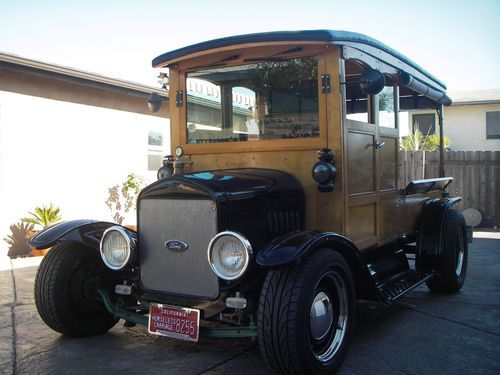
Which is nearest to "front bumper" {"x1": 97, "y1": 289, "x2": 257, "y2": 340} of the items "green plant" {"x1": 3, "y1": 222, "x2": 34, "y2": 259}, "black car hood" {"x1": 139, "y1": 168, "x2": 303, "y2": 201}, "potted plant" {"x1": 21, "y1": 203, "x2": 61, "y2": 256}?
"black car hood" {"x1": 139, "y1": 168, "x2": 303, "y2": 201}

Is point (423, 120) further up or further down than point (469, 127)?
further up

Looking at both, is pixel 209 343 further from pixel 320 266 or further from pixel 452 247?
pixel 452 247

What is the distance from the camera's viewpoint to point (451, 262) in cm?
513

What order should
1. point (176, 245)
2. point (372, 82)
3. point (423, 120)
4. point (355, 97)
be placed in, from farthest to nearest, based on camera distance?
1. point (423, 120)
2. point (355, 97)
3. point (372, 82)
4. point (176, 245)

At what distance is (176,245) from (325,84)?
1583 mm

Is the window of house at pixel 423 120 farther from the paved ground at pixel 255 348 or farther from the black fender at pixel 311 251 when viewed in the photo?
the black fender at pixel 311 251

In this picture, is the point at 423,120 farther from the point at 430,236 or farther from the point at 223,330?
the point at 223,330

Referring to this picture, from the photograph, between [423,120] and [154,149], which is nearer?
[154,149]

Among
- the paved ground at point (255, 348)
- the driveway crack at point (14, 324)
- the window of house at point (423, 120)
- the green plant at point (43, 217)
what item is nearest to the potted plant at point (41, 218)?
the green plant at point (43, 217)

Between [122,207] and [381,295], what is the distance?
6.65m

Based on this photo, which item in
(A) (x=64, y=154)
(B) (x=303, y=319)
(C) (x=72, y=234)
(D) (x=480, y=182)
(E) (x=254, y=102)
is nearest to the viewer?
(B) (x=303, y=319)

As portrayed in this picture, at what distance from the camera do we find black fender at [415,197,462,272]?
5.08m

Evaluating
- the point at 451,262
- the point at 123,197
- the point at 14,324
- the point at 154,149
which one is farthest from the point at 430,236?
the point at 154,149

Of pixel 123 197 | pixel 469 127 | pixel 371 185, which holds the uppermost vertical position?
pixel 469 127
